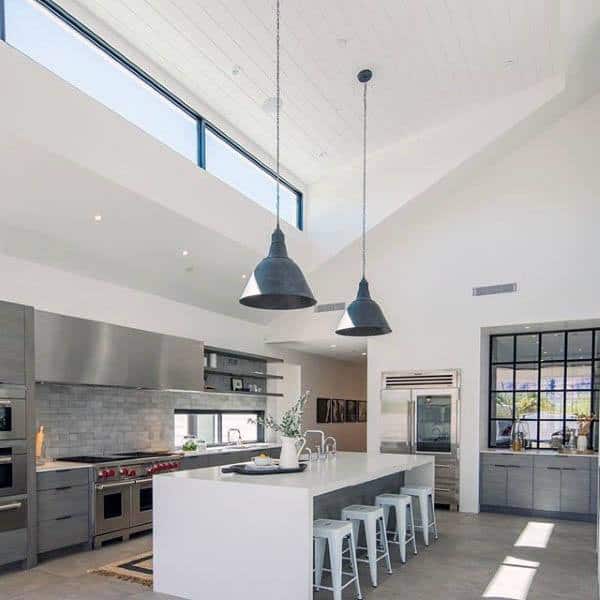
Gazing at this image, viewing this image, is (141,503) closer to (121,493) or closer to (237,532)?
(121,493)

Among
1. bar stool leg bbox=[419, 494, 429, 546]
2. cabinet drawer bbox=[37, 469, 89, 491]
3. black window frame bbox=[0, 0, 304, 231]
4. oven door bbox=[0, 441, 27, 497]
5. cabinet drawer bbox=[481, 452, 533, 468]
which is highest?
black window frame bbox=[0, 0, 304, 231]

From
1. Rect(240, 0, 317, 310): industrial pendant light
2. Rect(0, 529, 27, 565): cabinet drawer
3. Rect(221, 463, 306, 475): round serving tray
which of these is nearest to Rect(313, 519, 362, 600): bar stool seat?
Rect(221, 463, 306, 475): round serving tray


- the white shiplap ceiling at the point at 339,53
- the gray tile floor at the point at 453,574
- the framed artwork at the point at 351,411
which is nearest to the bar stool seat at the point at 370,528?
the gray tile floor at the point at 453,574

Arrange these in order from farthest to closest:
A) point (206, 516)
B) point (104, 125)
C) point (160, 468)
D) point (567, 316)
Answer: point (567, 316) < point (160, 468) < point (104, 125) < point (206, 516)

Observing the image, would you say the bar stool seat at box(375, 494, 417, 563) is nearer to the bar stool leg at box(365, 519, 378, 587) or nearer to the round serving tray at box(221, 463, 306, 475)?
the bar stool leg at box(365, 519, 378, 587)

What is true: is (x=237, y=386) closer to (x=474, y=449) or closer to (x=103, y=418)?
(x=103, y=418)

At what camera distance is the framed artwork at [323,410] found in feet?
36.5

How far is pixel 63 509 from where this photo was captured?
210 inches

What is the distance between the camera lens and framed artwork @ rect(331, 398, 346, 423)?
11.7m

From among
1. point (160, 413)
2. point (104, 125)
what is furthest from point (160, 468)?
point (104, 125)

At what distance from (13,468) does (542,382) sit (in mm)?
6453

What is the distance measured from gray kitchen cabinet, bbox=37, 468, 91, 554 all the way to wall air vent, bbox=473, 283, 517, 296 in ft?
17.1

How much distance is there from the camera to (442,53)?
234 inches

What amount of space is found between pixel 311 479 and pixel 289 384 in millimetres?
6063
